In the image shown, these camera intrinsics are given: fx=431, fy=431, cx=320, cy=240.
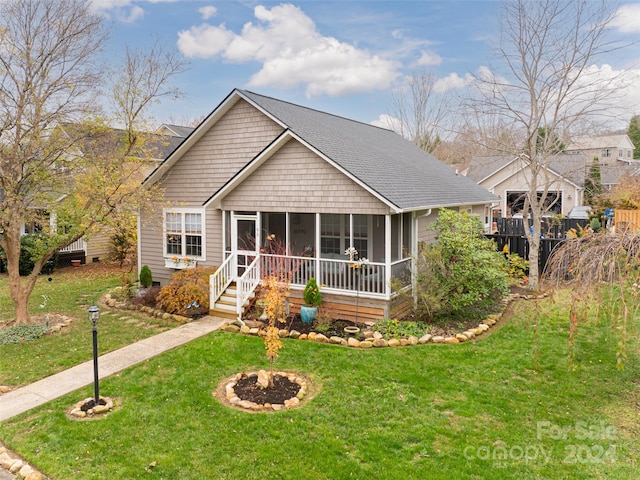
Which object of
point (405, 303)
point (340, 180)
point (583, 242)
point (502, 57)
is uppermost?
point (502, 57)

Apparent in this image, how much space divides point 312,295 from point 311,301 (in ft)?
0.50

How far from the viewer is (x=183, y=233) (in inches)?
558

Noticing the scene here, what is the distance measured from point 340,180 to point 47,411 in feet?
24.9

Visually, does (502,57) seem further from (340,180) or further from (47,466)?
(47,466)

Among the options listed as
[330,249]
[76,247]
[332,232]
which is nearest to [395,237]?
[332,232]

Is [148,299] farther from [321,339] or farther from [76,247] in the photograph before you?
[76,247]

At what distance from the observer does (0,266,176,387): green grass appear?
8406 millimetres

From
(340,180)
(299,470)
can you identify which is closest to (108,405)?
(299,470)

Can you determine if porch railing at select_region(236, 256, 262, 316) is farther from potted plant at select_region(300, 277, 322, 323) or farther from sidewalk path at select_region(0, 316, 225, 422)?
potted plant at select_region(300, 277, 322, 323)

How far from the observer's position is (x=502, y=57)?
1423cm

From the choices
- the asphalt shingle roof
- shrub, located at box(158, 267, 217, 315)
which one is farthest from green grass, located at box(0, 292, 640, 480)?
the asphalt shingle roof

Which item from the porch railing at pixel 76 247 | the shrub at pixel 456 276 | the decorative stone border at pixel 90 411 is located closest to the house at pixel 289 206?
the shrub at pixel 456 276

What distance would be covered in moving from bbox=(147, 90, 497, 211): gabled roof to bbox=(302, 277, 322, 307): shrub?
9.12 feet

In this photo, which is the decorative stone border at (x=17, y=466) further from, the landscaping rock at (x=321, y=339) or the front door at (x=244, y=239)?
the front door at (x=244, y=239)
